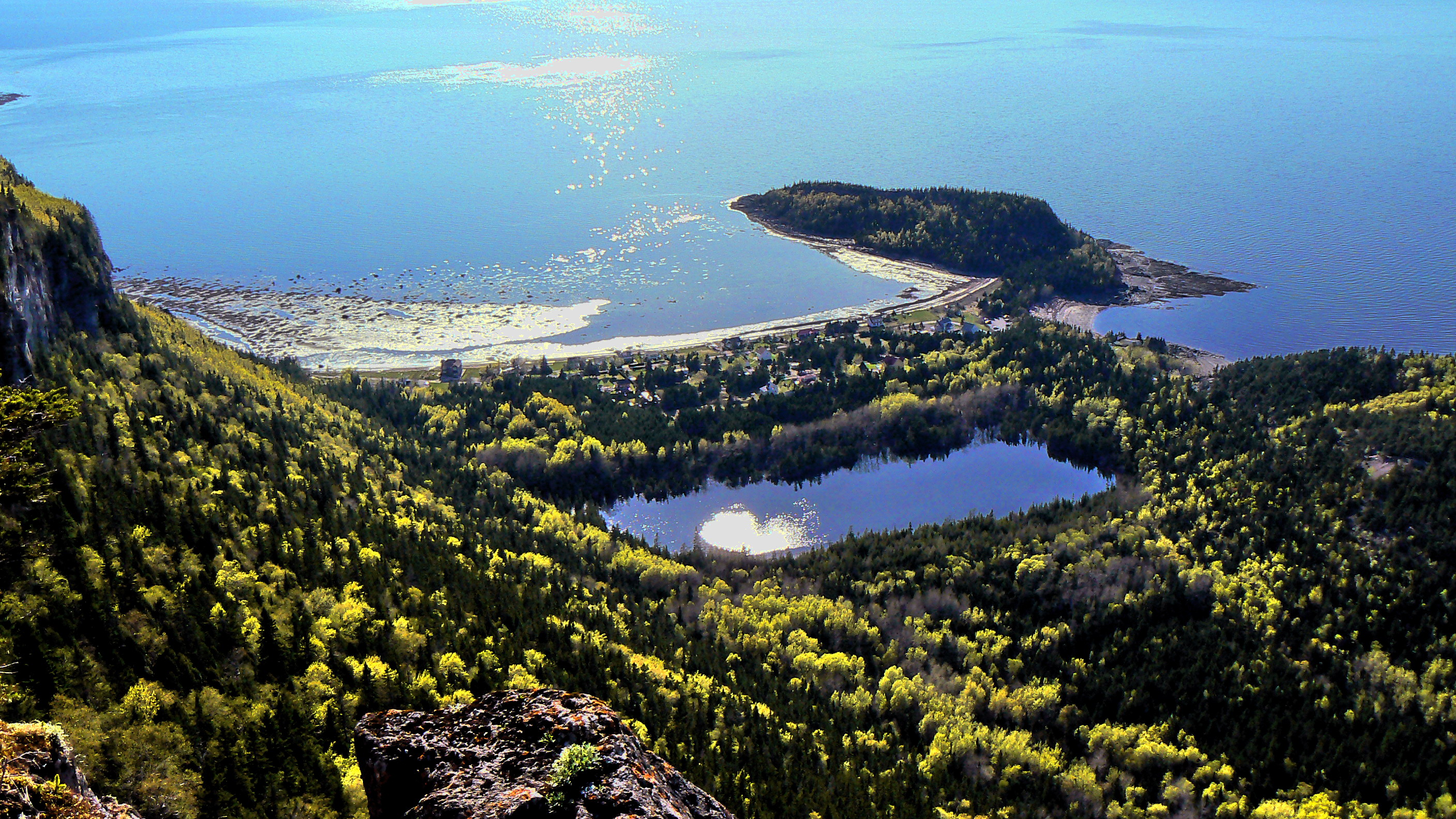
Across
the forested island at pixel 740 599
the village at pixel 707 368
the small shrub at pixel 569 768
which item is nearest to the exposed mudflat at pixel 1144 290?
the village at pixel 707 368

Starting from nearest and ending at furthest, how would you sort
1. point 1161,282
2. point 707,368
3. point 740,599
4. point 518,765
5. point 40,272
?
1. point 518,765
2. point 40,272
3. point 740,599
4. point 707,368
5. point 1161,282

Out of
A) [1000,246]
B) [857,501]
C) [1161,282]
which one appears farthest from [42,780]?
[1000,246]

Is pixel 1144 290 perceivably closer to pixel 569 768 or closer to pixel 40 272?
pixel 40 272

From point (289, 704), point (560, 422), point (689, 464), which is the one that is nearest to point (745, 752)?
point (289, 704)

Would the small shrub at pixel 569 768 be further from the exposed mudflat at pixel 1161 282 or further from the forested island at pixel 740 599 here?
the exposed mudflat at pixel 1161 282

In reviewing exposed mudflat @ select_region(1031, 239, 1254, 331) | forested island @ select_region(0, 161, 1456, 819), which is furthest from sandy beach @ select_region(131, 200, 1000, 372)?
forested island @ select_region(0, 161, 1456, 819)

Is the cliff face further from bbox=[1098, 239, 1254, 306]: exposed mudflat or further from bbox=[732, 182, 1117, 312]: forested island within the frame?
bbox=[1098, 239, 1254, 306]: exposed mudflat
